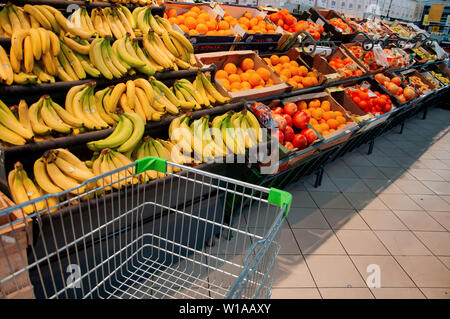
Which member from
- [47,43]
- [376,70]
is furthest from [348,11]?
[47,43]

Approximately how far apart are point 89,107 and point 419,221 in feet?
11.3

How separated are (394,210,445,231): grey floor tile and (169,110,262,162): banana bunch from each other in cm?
200

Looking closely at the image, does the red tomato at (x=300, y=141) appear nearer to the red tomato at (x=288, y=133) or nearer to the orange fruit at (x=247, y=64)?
the red tomato at (x=288, y=133)

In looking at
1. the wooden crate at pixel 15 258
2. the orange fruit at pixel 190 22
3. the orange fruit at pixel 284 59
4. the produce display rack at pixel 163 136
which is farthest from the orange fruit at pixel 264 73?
the wooden crate at pixel 15 258

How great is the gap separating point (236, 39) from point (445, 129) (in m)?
5.67

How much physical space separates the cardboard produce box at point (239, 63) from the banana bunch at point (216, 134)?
0.28 metres

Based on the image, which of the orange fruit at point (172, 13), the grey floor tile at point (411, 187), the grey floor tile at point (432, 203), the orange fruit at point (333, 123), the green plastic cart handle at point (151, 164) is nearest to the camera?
the green plastic cart handle at point (151, 164)

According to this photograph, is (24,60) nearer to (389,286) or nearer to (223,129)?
(223,129)

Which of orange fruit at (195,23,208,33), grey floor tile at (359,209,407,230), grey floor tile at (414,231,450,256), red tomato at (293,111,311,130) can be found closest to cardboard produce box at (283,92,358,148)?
red tomato at (293,111,311,130)

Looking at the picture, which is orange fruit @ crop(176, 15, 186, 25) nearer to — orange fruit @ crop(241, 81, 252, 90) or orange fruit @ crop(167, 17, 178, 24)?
orange fruit @ crop(167, 17, 178, 24)

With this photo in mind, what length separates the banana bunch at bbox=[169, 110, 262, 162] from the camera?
89.6 inches

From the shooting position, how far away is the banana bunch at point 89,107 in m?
2.02

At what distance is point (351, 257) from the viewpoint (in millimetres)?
2801

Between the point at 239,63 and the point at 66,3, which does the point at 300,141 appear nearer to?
the point at 239,63
